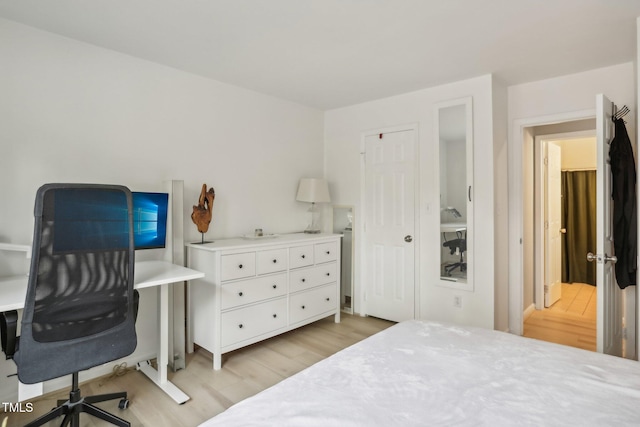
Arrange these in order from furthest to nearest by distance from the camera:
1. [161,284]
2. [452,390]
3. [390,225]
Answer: [390,225] < [161,284] < [452,390]

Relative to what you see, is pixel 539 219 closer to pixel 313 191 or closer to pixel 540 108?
pixel 540 108

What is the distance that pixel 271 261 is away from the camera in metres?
3.10

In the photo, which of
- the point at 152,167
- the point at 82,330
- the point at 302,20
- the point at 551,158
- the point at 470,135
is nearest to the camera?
the point at 82,330

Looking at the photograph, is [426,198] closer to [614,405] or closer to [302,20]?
[302,20]

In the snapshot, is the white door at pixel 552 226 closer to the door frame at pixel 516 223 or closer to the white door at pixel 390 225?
the door frame at pixel 516 223

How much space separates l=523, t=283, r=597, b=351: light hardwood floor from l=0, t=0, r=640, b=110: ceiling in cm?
249

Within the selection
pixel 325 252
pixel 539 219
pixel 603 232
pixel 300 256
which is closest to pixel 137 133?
pixel 300 256

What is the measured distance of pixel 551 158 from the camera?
4.48 metres

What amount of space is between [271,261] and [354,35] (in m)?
1.91

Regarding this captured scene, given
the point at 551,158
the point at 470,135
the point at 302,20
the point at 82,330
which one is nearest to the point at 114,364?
the point at 82,330

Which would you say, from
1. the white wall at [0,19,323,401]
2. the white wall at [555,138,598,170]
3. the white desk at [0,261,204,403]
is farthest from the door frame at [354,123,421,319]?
the white wall at [555,138,598,170]

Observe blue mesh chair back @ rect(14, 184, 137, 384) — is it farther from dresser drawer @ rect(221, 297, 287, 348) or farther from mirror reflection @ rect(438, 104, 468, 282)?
mirror reflection @ rect(438, 104, 468, 282)

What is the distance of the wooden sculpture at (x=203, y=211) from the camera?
2979 mm

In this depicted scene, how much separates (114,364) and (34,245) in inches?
58.2
